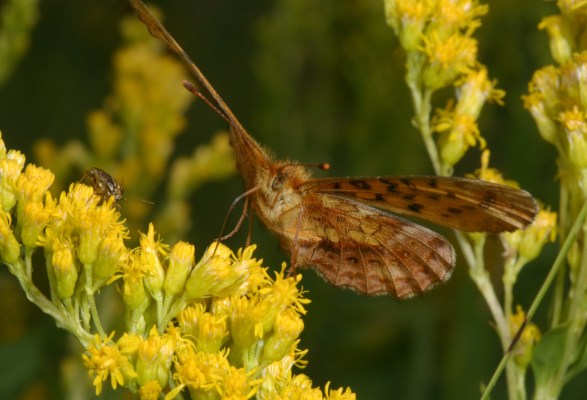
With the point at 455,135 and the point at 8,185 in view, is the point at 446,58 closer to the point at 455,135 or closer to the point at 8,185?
the point at 455,135

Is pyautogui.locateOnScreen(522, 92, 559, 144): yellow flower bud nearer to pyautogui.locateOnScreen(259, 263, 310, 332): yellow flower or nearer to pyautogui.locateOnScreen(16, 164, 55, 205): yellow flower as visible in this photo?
pyautogui.locateOnScreen(259, 263, 310, 332): yellow flower

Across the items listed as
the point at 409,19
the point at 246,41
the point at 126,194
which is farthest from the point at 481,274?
the point at 246,41

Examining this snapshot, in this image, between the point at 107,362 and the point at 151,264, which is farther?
the point at 151,264

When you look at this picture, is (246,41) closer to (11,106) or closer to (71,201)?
(11,106)

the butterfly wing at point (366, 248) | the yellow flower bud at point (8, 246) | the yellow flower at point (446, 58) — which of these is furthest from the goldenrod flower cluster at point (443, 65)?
the yellow flower bud at point (8, 246)

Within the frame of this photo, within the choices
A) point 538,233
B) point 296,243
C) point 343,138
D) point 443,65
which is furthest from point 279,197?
point 343,138

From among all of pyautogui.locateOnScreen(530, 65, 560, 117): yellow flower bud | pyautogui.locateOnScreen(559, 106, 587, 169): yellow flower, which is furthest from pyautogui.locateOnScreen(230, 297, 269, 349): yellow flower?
pyautogui.locateOnScreen(530, 65, 560, 117): yellow flower bud
